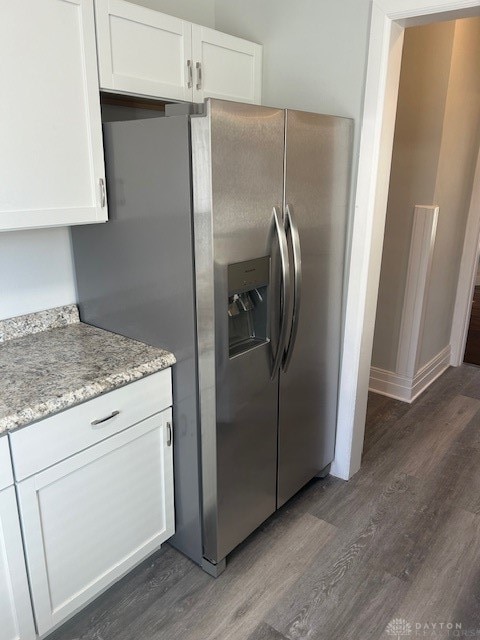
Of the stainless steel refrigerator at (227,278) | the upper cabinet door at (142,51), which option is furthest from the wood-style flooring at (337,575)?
the upper cabinet door at (142,51)

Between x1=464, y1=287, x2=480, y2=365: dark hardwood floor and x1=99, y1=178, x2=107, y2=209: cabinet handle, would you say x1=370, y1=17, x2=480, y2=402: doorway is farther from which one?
x1=99, y1=178, x2=107, y2=209: cabinet handle

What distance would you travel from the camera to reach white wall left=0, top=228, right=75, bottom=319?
192 cm

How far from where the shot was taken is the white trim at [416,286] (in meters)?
3.17

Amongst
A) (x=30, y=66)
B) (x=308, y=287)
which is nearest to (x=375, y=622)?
(x=308, y=287)

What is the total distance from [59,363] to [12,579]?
660 mm

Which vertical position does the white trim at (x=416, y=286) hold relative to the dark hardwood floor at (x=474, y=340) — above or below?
above

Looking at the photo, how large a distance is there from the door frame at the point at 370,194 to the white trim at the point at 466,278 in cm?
186

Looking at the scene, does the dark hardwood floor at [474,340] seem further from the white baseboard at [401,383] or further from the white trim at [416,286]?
the white trim at [416,286]

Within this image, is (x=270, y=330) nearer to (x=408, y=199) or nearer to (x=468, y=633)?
(x=468, y=633)

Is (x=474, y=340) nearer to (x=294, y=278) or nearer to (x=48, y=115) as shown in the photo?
(x=294, y=278)

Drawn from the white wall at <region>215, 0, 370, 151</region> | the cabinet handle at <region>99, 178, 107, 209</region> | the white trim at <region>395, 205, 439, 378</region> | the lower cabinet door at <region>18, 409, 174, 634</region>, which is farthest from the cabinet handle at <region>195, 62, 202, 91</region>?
the white trim at <region>395, 205, 439, 378</region>

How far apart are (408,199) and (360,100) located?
1268 millimetres

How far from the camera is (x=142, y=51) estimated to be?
1797mm

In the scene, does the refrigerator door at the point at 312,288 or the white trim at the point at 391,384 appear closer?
the refrigerator door at the point at 312,288
